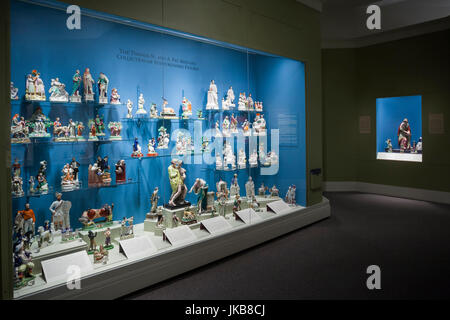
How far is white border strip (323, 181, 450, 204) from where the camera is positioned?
7.74 metres

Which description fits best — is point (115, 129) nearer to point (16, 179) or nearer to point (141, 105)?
point (141, 105)

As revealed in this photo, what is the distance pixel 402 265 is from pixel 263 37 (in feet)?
12.4

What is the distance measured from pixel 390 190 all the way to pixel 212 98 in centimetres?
592

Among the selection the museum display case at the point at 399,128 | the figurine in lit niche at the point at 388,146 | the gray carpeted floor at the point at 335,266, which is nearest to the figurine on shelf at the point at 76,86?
the gray carpeted floor at the point at 335,266

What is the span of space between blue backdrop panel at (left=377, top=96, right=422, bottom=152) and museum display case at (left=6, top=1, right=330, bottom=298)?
3930 mm

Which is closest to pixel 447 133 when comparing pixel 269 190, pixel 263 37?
pixel 269 190

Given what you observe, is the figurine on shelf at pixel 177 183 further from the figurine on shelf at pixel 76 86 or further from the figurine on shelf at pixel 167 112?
the figurine on shelf at pixel 76 86

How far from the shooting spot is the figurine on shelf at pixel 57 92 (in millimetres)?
3623

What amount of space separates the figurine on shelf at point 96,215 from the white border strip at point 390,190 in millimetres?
6817

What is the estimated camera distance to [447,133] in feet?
24.7

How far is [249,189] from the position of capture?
5.65 metres

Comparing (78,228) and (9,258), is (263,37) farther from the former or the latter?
(9,258)

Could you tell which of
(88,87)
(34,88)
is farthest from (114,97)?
(34,88)

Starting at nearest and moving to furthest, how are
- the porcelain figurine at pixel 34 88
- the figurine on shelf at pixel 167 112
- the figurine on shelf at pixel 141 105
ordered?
the porcelain figurine at pixel 34 88, the figurine on shelf at pixel 141 105, the figurine on shelf at pixel 167 112
